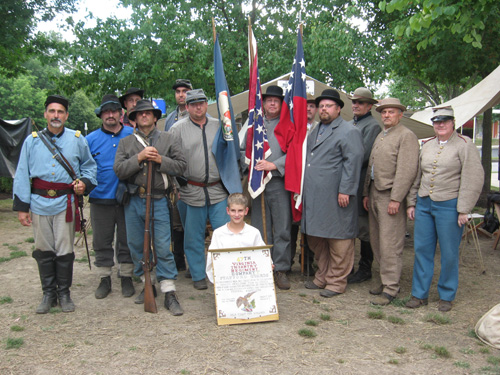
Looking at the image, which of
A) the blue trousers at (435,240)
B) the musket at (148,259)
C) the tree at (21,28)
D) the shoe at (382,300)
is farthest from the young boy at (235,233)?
the tree at (21,28)

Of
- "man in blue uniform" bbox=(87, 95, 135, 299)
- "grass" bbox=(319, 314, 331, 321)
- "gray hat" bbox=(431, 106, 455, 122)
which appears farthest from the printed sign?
"gray hat" bbox=(431, 106, 455, 122)

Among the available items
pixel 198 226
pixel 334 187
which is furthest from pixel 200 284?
pixel 334 187

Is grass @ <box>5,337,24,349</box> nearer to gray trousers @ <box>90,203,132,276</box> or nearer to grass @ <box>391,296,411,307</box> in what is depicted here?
gray trousers @ <box>90,203,132,276</box>

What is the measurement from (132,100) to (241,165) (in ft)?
5.05

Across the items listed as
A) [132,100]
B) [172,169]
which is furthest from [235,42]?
[172,169]

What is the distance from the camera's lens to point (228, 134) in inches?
200

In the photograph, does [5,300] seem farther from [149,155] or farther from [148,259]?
[149,155]

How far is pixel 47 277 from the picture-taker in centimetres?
452

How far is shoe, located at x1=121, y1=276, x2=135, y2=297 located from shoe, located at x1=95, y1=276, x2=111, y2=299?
166 mm

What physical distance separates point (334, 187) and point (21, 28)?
10964 millimetres

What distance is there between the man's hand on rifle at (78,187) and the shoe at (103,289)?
1124 mm

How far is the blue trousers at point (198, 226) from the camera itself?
5.20 m

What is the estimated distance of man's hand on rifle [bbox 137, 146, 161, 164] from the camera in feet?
14.4

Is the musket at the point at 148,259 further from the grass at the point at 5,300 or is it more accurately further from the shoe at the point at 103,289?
the grass at the point at 5,300
